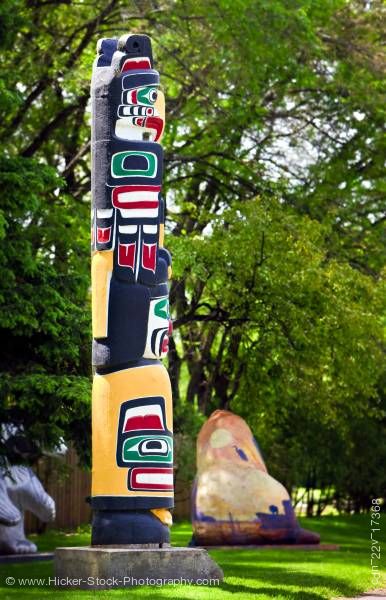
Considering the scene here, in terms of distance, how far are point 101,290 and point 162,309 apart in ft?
2.52

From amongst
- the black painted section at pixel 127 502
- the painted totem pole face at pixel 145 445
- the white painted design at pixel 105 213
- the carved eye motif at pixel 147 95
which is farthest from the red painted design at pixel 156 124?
the black painted section at pixel 127 502

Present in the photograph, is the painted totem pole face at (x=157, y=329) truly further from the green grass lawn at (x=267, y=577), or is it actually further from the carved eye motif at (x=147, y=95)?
the green grass lawn at (x=267, y=577)

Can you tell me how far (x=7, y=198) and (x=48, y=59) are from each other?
8.92 meters

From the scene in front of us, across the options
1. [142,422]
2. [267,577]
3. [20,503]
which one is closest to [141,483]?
[142,422]

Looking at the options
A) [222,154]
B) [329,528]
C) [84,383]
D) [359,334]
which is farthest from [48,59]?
[329,528]

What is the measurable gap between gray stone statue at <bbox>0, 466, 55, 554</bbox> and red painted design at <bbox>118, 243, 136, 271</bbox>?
672cm

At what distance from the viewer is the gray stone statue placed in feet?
67.6

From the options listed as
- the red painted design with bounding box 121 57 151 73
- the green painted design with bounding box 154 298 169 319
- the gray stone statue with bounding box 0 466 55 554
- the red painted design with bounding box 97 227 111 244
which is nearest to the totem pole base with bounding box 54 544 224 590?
the green painted design with bounding box 154 298 169 319

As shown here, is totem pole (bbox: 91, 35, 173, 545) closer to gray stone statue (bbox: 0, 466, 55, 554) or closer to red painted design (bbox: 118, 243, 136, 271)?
red painted design (bbox: 118, 243, 136, 271)

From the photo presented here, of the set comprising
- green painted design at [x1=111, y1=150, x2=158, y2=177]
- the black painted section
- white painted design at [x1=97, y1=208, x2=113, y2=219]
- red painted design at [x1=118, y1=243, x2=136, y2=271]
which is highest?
green painted design at [x1=111, y1=150, x2=158, y2=177]

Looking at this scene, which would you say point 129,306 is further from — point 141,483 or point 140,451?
point 141,483

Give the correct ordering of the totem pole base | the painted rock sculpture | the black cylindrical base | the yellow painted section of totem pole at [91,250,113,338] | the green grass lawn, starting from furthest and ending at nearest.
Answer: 1. the painted rock sculpture
2. the yellow painted section of totem pole at [91,250,113,338]
3. the black cylindrical base
4. the totem pole base
5. the green grass lawn

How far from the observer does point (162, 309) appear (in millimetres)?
14664

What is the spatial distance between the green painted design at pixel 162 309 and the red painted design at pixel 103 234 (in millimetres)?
975
